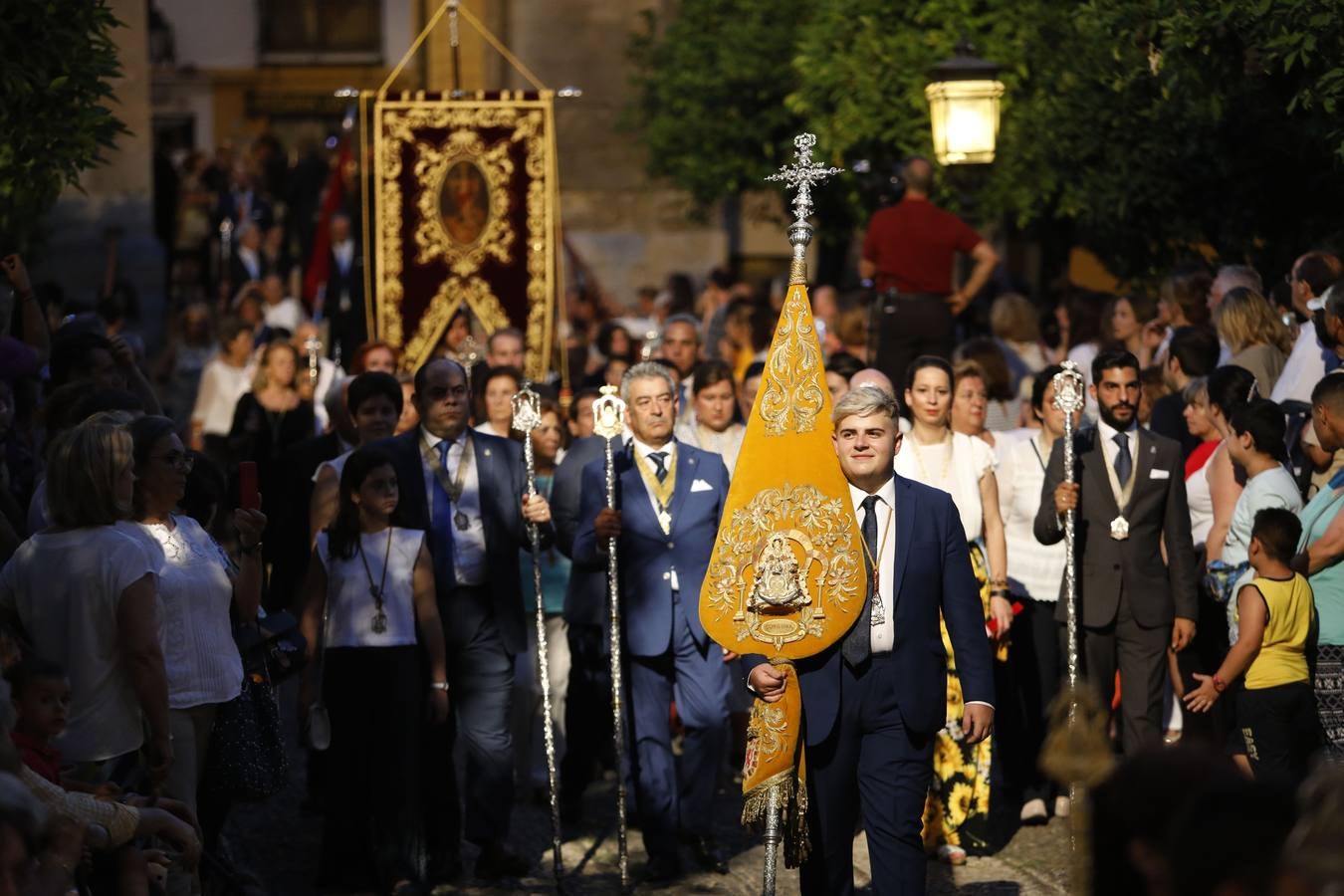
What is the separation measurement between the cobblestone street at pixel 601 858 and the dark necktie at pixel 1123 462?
1.57 metres

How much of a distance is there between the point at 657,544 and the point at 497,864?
1.45m

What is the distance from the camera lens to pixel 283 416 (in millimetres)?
13094

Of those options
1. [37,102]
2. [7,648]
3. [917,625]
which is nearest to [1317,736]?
[917,625]

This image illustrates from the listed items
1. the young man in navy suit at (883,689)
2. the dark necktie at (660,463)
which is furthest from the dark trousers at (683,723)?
the young man in navy suit at (883,689)

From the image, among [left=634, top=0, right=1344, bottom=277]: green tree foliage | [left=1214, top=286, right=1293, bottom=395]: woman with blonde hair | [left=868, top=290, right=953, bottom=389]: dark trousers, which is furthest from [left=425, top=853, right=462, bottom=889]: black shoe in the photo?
[left=868, top=290, right=953, bottom=389]: dark trousers

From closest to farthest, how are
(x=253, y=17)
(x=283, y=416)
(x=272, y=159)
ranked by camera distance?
(x=283, y=416) → (x=272, y=159) → (x=253, y=17)

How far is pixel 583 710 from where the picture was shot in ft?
33.3

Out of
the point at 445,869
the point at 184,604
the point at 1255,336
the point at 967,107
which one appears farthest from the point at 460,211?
the point at 184,604

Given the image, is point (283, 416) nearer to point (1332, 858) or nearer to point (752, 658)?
point (752, 658)

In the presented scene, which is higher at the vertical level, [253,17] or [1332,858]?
[253,17]

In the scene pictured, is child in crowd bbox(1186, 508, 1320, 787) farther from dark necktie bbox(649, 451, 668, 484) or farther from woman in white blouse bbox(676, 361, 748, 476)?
woman in white blouse bbox(676, 361, 748, 476)

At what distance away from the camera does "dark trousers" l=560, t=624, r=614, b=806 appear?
10109 millimetres

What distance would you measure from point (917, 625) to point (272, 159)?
80.8ft

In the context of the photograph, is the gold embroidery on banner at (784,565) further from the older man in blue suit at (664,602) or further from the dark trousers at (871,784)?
the older man in blue suit at (664,602)
